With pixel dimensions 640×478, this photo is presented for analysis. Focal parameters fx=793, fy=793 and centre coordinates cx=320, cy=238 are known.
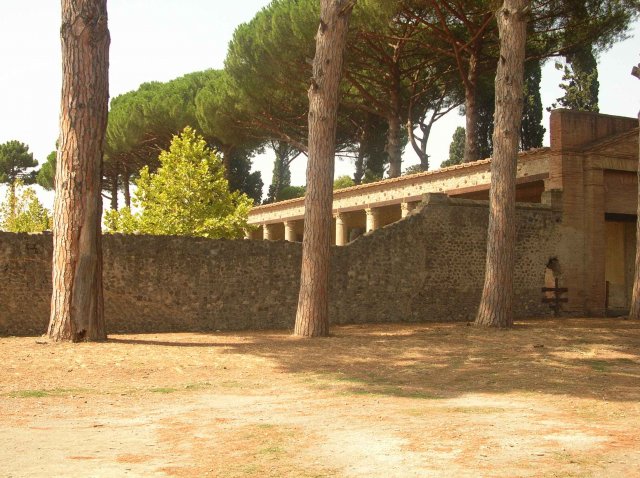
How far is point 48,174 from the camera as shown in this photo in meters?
53.6

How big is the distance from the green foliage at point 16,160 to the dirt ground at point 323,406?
60.7 meters

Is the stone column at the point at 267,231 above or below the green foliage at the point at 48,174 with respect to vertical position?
below

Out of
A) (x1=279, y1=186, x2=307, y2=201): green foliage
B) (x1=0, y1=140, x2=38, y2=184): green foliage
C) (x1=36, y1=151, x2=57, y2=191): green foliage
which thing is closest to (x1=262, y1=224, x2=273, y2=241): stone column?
(x1=279, y1=186, x2=307, y2=201): green foliage

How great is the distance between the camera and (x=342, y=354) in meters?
11.5

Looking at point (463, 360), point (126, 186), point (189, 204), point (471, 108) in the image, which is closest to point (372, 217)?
point (471, 108)

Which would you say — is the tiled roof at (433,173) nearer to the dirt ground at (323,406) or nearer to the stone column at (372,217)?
the stone column at (372,217)

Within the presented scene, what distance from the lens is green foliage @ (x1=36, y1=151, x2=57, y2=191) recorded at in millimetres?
52891

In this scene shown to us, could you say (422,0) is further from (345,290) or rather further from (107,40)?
(107,40)

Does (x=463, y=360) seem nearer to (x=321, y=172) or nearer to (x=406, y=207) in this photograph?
(x=321, y=172)

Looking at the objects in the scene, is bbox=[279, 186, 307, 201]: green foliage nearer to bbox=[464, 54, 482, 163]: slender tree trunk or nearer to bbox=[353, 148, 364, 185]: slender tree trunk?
bbox=[353, 148, 364, 185]: slender tree trunk

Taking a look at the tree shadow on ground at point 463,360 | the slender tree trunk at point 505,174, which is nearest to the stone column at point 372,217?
the slender tree trunk at point 505,174

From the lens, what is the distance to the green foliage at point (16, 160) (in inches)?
2702

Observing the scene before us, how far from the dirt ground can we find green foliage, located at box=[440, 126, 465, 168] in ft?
107

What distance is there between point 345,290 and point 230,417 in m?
10.7
